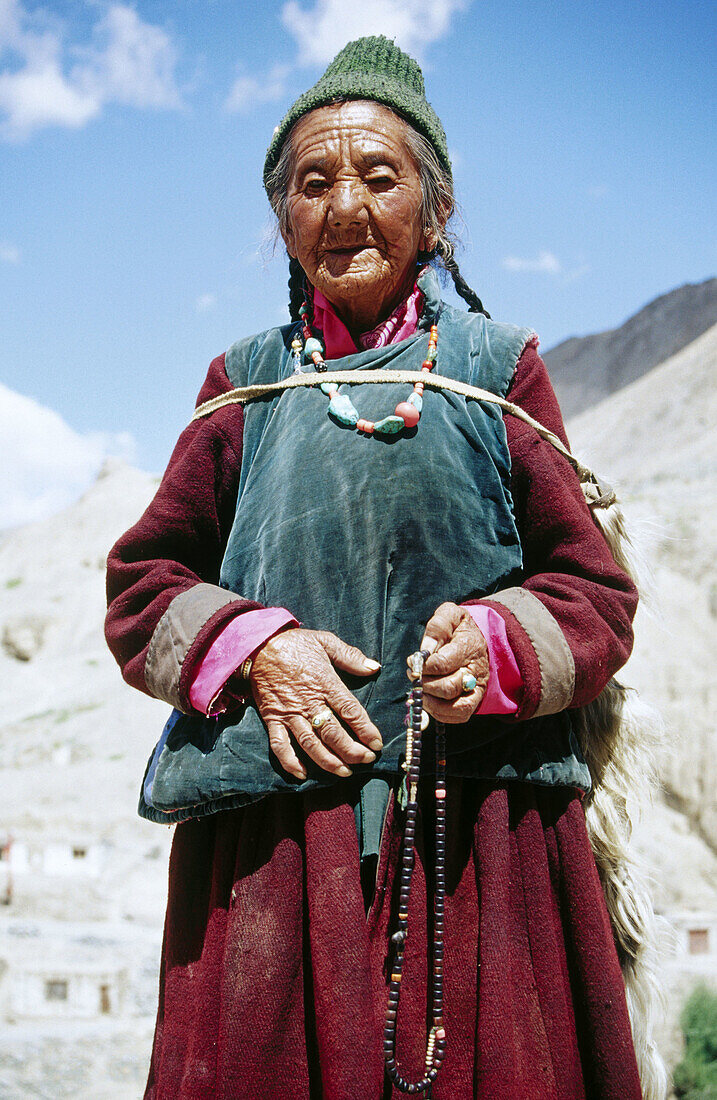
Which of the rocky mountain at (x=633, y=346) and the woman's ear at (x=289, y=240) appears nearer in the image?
the woman's ear at (x=289, y=240)

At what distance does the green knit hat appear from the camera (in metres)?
1.51

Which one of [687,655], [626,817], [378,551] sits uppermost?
[687,655]

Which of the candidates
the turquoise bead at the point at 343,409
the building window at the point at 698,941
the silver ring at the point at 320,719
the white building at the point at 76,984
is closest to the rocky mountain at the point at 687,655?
the building window at the point at 698,941

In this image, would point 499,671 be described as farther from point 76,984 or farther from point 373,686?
point 76,984

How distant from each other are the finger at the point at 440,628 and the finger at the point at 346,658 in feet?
0.33

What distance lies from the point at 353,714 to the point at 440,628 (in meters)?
0.18

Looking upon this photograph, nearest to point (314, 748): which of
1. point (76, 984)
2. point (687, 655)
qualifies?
point (76, 984)

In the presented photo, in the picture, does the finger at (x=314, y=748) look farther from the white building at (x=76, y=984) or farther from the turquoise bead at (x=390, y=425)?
the white building at (x=76, y=984)

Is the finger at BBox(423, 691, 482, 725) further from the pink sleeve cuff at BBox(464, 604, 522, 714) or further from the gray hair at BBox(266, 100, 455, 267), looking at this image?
the gray hair at BBox(266, 100, 455, 267)

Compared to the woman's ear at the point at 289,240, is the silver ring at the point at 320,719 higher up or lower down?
lower down

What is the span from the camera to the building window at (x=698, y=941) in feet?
43.4

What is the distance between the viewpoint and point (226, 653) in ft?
4.22

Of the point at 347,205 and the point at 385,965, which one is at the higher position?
the point at 347,205

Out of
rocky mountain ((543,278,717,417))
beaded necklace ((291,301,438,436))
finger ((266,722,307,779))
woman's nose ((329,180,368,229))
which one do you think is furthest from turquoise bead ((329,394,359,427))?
rocky mountain ((543,278,717,417))
